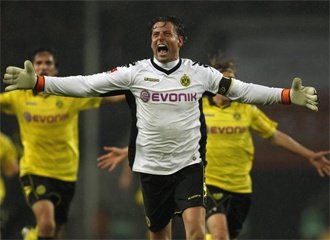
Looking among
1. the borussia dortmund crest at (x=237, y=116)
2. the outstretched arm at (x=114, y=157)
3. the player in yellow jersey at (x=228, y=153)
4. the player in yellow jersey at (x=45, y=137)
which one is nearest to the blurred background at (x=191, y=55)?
the player in yellow jersey at (x=45, y=137)

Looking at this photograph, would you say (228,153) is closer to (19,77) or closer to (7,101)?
(7,101)

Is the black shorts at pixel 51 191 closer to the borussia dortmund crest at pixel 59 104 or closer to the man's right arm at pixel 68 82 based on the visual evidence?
the borussia dortmund crest at pixel 59 104

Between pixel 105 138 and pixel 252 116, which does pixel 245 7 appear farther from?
pixel 252 116

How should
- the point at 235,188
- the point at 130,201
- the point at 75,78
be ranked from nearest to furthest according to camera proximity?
the point at 75,78, the point at 235,188, the point at 130,201

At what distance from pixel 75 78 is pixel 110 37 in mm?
8241

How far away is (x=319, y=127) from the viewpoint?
1662cm

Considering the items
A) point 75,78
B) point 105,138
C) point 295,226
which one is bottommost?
point 295,226

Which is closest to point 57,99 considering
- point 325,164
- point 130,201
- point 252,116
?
point 252,116

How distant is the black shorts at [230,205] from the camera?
1013 centimetres

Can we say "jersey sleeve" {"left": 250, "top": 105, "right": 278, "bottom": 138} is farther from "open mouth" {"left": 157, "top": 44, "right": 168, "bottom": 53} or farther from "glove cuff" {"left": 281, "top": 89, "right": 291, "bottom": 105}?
"open mouth" {"left": 157, "top": 44, "right": 168, "bottom": 53}

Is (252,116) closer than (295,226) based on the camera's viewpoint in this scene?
Yes

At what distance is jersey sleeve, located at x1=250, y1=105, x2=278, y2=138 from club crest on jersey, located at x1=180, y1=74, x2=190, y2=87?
1.97 m

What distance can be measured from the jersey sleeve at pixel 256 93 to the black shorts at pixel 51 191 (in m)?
2.99

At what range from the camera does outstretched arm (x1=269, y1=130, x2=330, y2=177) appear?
409 inches
